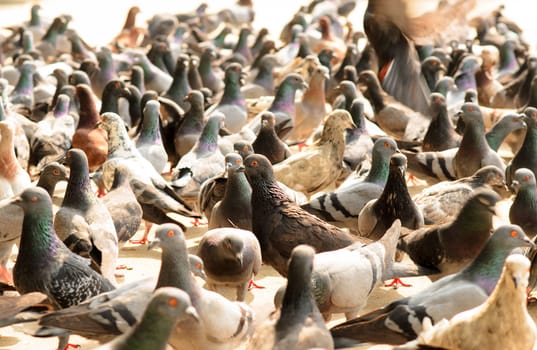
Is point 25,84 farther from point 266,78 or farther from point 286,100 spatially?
point 286,100

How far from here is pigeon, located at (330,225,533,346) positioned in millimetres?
5781

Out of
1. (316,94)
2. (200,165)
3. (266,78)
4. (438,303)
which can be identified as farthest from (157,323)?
(266,78)

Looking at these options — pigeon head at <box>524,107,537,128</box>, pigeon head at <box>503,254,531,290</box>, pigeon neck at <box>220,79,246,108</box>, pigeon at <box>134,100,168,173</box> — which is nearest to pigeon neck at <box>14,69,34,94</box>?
pigeon neck at <box>220,79,246,108</box>

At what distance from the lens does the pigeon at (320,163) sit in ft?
30.8

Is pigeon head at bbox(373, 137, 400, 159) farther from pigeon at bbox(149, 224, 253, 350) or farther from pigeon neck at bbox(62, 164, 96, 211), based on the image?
pigeon at bbox(149, 224, 253, 350)

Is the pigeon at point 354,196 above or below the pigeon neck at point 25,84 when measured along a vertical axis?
above

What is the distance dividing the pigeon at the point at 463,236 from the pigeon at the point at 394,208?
668 mm

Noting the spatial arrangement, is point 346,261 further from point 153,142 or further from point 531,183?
point 153,142

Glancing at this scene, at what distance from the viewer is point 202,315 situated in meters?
5.68

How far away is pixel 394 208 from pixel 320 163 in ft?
5.80

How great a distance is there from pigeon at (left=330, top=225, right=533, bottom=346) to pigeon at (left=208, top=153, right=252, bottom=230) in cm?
218

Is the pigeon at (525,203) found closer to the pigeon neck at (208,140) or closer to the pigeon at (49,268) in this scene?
the pigeon neck at (208,140)

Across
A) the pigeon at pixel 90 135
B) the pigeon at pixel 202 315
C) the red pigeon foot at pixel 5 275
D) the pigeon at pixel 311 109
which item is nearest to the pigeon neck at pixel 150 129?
the pigeon at pixel 90 135

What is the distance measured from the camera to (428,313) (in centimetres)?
578
